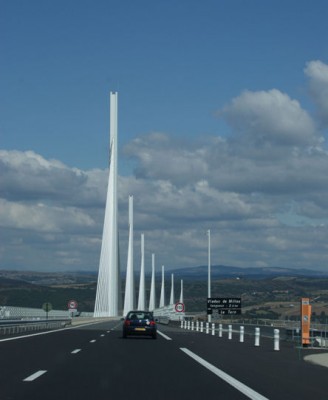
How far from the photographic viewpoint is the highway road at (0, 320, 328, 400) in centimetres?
1554

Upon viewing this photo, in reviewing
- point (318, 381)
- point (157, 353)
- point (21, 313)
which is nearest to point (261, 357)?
point (157, 353)

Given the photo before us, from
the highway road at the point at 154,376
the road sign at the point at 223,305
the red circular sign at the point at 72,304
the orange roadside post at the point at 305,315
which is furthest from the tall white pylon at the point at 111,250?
the highway road at the point at 154,376

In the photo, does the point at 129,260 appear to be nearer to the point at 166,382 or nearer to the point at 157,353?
the point at 157,353

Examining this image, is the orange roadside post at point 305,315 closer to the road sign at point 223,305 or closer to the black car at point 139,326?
the black car at point 139,326

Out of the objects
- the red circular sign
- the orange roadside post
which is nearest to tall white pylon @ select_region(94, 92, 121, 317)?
the red circular sign

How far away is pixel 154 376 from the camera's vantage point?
19.2 metres

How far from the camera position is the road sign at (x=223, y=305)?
6944 centimetres

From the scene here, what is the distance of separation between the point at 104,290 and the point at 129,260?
20.5 meters

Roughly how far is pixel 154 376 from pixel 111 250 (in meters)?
69.8

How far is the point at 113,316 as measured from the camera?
9944cm

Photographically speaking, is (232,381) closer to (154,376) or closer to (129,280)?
(154,376)

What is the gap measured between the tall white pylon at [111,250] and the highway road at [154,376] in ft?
194

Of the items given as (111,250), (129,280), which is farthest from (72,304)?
(129,280)

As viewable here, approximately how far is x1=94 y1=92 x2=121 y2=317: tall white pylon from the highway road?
5900cm
